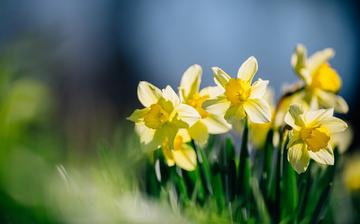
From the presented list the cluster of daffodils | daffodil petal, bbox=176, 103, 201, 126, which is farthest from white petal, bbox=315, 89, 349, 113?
daffodil petal, bbox=176, 103, 201, 126

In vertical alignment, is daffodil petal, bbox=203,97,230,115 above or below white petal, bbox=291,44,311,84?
below

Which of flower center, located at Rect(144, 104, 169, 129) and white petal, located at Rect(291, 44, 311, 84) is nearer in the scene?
flower center, located at Rect(144, 104, 169, 129)

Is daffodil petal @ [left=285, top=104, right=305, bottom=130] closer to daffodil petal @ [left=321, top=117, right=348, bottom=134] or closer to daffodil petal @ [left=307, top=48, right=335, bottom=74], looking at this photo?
daffodil petal @ [left=321, top=117, right=348, bottom=134]

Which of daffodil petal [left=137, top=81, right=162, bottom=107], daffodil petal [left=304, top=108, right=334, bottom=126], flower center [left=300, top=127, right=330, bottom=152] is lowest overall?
flower center [left=300, top=127, right=330, bottom=152]

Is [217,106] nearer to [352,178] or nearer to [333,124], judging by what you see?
[333,124]

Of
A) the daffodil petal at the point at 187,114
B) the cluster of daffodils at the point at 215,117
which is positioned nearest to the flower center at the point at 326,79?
the cluster of daffodils at the point at 215,117

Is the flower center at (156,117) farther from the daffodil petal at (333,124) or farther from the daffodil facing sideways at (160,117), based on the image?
the daffodil petal at (333,124)
